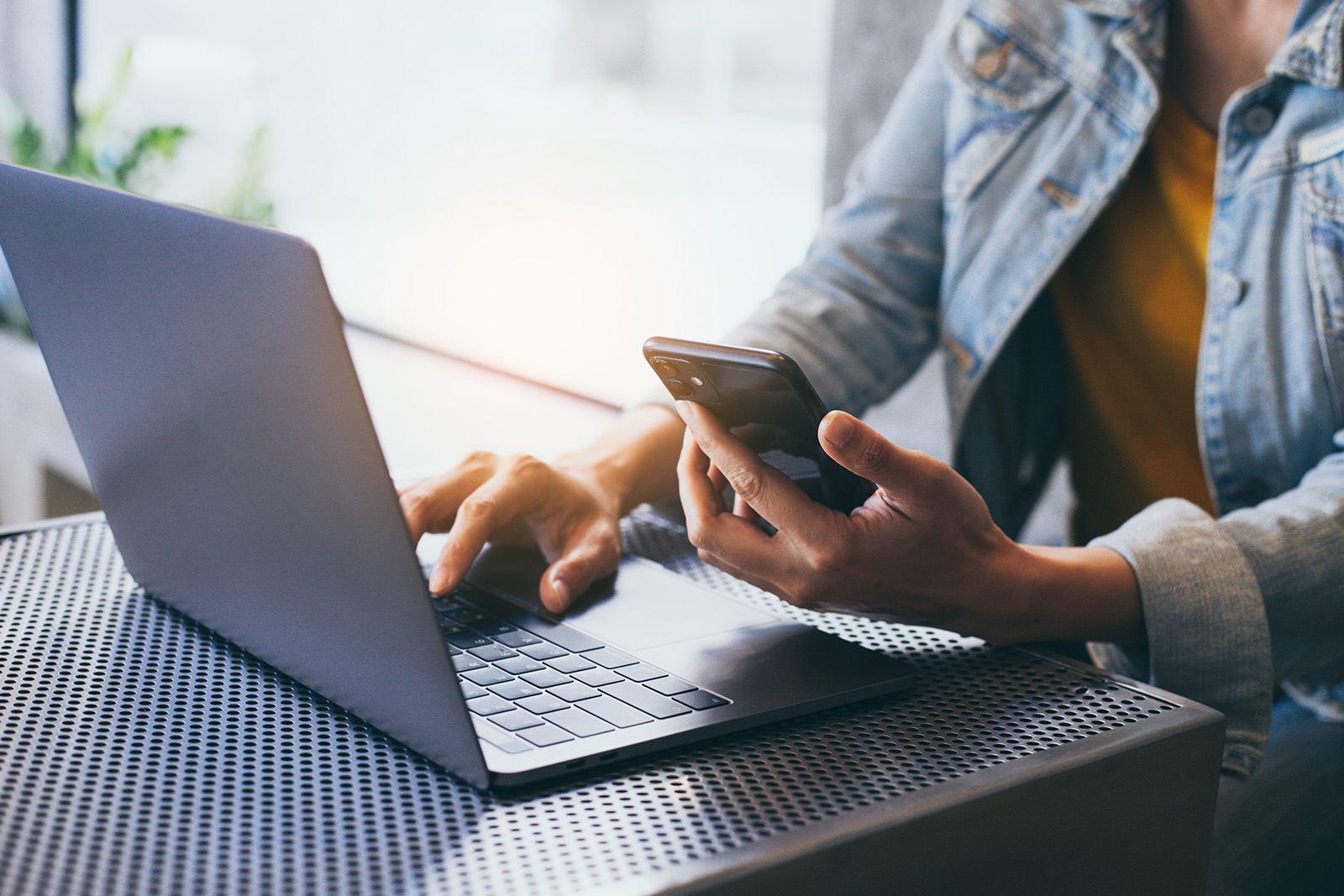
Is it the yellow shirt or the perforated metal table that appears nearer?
the perforated metal table

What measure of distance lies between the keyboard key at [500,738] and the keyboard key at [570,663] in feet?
0.22

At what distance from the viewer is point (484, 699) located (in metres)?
0.49

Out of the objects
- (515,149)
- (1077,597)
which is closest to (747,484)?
(1077,597)

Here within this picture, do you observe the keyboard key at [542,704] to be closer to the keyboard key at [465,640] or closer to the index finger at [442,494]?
the keyboard key at [465,640]

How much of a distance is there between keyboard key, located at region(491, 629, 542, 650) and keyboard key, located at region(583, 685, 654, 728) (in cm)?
8

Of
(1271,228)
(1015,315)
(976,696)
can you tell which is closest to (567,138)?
(1015,315)

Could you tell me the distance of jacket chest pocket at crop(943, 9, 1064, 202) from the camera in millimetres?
1004

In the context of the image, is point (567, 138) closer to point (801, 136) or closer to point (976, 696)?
point (801, 136)

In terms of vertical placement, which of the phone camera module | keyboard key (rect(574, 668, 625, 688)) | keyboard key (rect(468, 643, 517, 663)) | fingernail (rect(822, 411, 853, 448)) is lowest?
keyboard key (rect(468, 643, 517, 663))

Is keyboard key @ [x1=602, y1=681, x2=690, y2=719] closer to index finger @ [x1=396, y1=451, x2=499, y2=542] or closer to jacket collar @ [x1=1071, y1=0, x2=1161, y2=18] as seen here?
index finger @ [x1=396, y1=451, x2=499, y2=542]

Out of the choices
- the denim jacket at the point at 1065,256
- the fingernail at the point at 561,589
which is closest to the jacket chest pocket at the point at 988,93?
the denim jacket at the point at 1065,256

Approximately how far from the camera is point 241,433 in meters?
0.44

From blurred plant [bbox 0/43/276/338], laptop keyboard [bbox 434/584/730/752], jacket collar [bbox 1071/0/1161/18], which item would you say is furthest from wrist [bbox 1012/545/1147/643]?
blurred plant [bbox 0/43/276/338]

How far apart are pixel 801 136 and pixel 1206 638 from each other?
148cm
